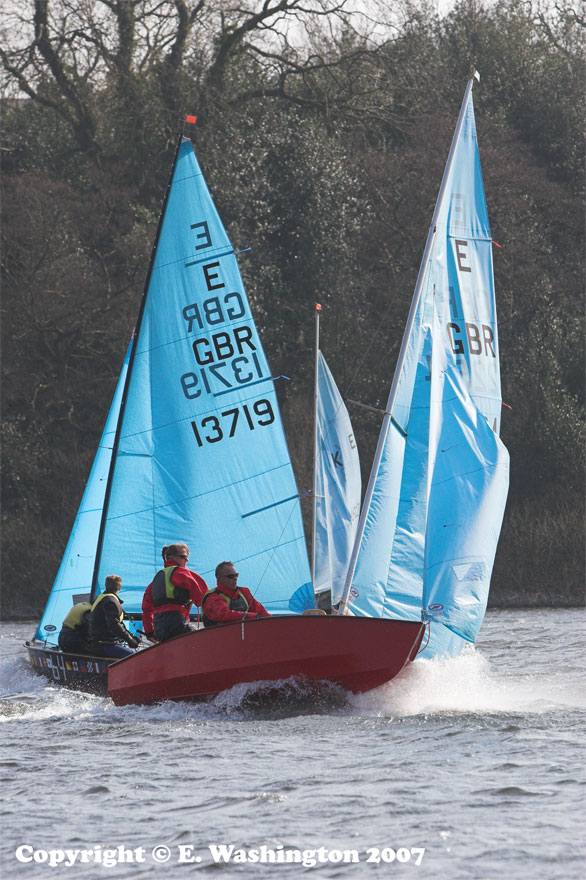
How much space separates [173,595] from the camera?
416 inches

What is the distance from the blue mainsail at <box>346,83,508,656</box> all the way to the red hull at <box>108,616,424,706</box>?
0.77m

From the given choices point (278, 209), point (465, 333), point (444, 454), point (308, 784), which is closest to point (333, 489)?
point (465, 333)

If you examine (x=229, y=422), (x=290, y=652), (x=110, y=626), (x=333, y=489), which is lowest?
(x=290, y=652)

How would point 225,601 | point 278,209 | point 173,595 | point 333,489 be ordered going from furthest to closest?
point 278,209, point 333,489, point 173,595, point 225,601

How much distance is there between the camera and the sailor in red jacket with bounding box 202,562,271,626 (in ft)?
33.4

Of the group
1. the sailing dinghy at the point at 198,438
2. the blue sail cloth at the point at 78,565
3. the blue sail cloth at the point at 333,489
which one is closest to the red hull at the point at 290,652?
the sailing dinghy at the point at 198,438

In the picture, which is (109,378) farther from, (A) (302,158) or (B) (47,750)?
(B) (47,750)

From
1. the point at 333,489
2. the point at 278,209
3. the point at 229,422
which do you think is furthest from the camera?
the point at 278,209

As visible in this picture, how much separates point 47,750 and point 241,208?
20.5 meters

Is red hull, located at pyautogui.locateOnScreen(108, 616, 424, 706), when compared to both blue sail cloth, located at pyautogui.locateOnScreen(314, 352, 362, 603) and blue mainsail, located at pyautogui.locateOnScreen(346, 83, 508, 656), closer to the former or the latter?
blue mainsail, located at pyautogui.locateOnScreen(346, 83, 508, 656)

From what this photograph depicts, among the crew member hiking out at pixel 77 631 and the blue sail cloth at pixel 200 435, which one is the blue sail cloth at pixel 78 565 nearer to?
the crew member hiking out at pixel 77 631

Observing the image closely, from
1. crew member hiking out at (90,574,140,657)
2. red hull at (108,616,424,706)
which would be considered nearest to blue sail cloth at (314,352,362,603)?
crew member hiking out at (90,574,140,657)

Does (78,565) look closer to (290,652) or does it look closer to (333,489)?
(333,489)

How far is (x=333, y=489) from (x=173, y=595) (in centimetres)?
745
